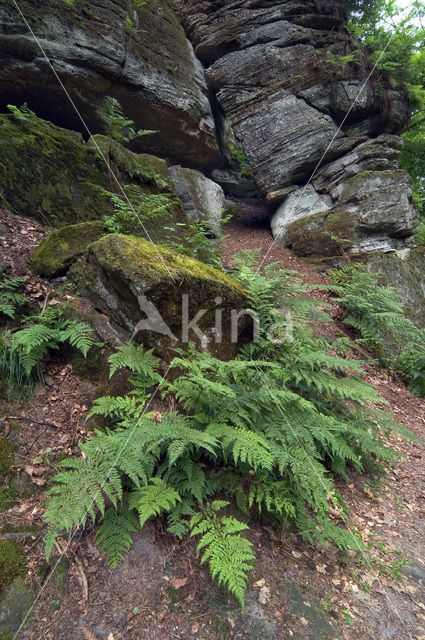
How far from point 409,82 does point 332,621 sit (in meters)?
14.1

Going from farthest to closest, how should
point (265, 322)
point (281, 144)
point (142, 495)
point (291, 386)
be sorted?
point (281, 144)
point (265, 322)
point (291, 386)
point (142, 495)

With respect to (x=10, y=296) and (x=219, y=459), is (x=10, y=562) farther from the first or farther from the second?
(x=10, y=296)

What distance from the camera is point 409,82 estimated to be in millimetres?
10430

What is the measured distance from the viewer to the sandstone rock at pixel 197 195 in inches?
327

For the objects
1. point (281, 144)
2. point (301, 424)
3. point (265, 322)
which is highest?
point (281, 144)

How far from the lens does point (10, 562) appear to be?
1997mm

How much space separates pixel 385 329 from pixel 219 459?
531 centimetres

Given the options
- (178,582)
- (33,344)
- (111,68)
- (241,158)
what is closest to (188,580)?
(178,582)

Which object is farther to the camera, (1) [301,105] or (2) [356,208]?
(1) [301,105]

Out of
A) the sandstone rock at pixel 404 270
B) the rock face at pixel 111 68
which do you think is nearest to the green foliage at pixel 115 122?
the rock face at pixel 111 68

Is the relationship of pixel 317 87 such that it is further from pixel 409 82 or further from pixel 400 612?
pixel 400 612

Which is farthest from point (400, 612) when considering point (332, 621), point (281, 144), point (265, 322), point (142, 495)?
point (281, 144)

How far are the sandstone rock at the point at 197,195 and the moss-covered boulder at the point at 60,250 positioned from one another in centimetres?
418

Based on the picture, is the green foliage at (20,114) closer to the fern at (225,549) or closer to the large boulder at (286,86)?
the fern at (225,549)
